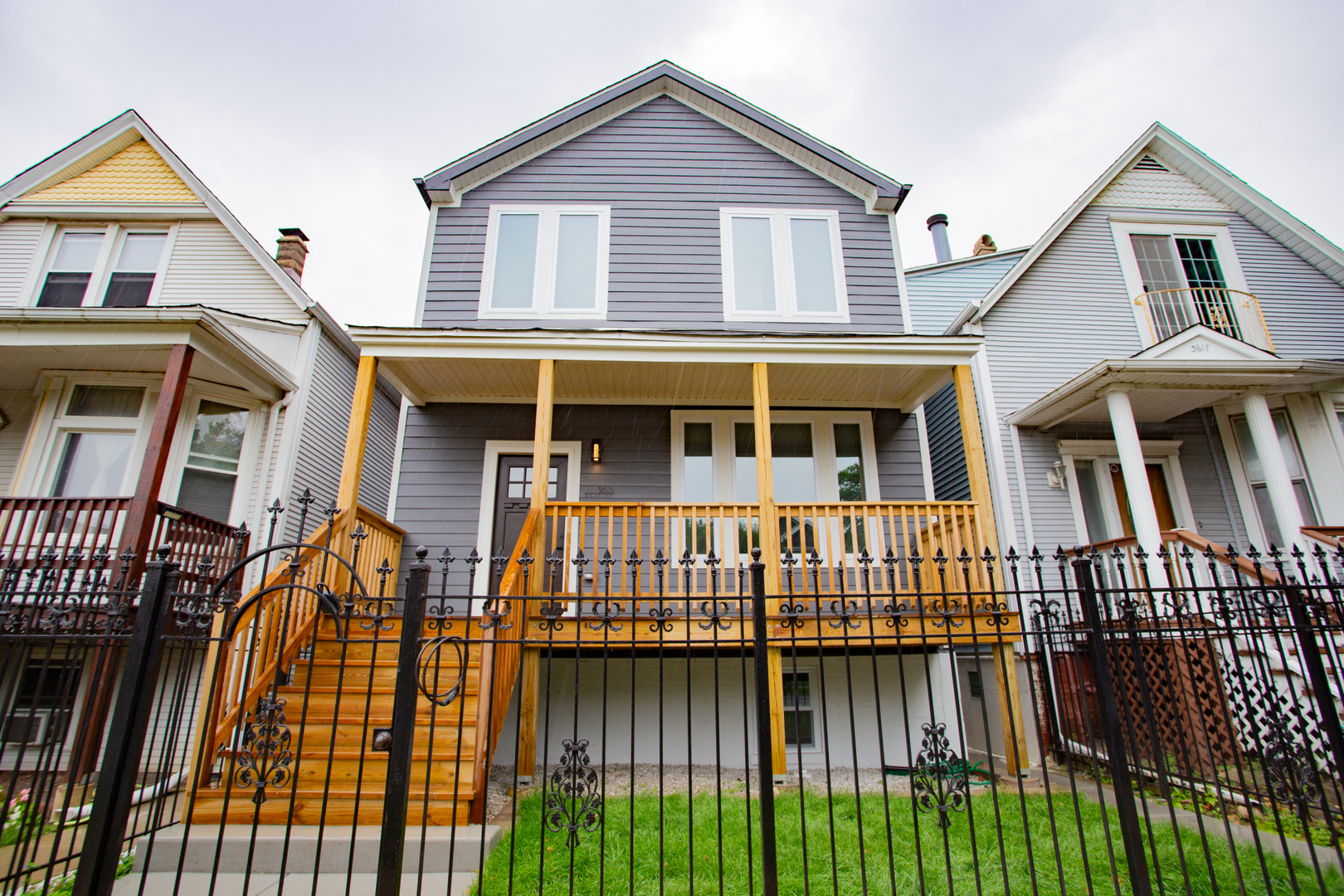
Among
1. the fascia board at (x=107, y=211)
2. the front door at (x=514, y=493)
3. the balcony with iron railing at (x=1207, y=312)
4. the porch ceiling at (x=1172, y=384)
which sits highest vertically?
the fascia board at (x=107, y=211)

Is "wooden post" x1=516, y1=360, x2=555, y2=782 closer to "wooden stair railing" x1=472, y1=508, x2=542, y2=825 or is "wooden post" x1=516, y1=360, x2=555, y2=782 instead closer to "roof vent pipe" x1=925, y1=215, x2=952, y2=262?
"wooden stair railing" x1=472, y1=508, x2=542, y2=825

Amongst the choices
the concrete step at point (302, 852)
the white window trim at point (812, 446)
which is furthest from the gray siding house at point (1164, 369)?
the concrete step at point (302, 852)

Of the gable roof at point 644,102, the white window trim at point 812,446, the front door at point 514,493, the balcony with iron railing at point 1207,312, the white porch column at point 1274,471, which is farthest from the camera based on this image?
the balcony with iron railing at point 1207,312

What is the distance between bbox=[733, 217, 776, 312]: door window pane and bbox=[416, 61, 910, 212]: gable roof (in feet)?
4.66

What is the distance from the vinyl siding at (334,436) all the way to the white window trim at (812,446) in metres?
4.90

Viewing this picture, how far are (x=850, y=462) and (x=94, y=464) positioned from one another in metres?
10.1

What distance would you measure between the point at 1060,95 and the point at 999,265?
6.74 m

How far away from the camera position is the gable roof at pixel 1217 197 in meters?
10.5

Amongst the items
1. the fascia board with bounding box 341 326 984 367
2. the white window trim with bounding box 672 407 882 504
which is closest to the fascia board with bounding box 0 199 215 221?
the fascia board with bounding box 341 326 984 367

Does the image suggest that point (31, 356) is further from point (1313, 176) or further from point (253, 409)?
point (1313, 176)

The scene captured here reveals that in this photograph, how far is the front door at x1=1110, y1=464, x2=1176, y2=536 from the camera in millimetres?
9336

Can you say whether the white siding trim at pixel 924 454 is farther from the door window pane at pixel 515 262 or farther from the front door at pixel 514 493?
the door window pane at pixel 515 262

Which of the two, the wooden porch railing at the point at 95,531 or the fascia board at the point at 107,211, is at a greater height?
the fascia board at the point at 107,211

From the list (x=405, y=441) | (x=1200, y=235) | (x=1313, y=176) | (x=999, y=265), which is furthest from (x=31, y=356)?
(x=1313, y=176)
